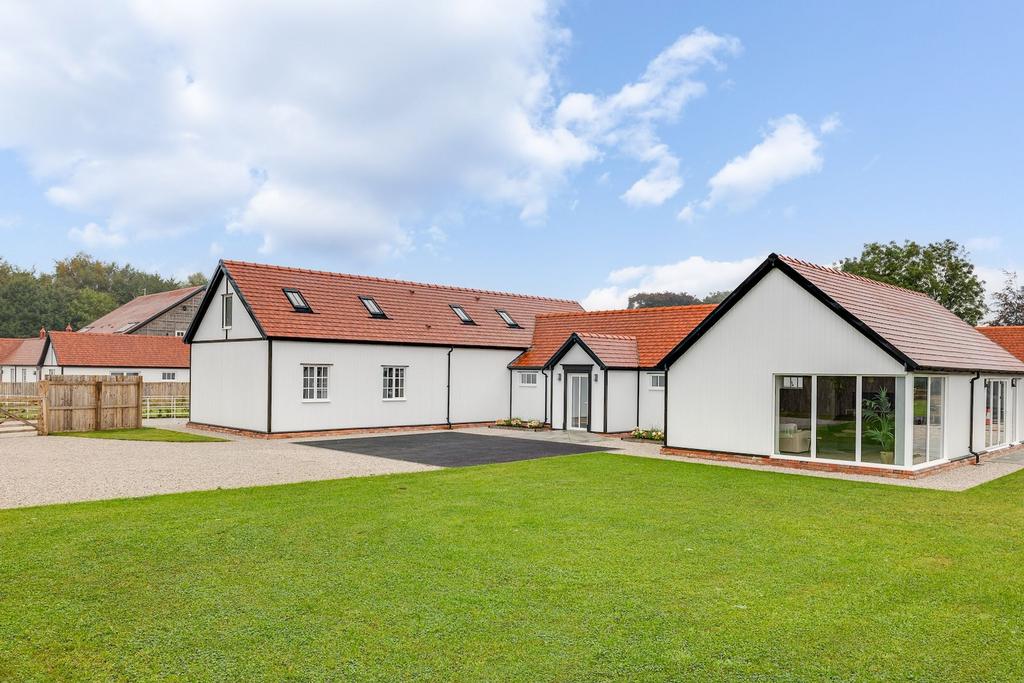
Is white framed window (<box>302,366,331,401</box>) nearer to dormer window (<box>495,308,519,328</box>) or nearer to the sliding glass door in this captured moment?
dormer window (<box>495,308,519,328</box>)

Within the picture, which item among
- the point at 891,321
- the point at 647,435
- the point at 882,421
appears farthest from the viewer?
the point at 647,435

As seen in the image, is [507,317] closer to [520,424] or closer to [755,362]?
[520,424]

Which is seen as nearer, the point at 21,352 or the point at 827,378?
the point at 827,378

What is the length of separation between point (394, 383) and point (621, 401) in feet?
27.0

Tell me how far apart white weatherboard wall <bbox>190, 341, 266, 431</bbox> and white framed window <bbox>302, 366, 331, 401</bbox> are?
1329mm

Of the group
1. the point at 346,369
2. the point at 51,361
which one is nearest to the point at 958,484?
the point at 346,369

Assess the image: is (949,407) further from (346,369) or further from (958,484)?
(346,369)

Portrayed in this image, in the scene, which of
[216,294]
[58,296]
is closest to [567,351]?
[216,294]

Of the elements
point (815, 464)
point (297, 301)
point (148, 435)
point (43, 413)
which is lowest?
point (148, 435)

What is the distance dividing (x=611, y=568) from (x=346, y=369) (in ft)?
59.8

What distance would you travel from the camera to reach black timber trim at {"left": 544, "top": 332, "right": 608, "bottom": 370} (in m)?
25.0

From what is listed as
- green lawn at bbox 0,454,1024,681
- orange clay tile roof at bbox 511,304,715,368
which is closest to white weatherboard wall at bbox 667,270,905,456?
green lawn at bbox 0,454,1024,681

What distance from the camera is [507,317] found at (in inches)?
1260

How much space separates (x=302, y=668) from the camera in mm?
5258
